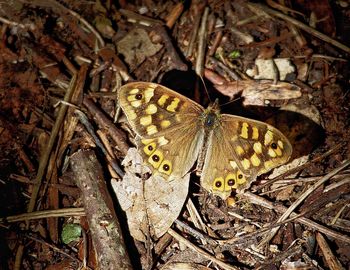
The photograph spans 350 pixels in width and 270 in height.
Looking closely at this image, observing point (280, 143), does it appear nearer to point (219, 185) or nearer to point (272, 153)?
point (272, 153)

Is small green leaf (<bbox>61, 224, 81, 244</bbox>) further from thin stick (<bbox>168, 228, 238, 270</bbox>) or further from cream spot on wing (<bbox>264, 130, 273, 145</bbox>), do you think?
cream spot on wing (<bbox>264, 130, 273, 145</bbox>)

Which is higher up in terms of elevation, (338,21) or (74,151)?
(338,21)

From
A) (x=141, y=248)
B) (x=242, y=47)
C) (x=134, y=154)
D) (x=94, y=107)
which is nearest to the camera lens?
(x=141, y=248)

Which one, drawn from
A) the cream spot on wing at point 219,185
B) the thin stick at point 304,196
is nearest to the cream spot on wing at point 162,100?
the cream spot on wing at point 219,185

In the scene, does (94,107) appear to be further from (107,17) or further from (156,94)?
(107,17)

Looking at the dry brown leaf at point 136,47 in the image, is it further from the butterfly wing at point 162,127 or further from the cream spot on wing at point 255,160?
the cream spot on wing at point 255,160

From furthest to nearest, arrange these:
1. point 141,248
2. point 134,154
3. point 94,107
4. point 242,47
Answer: point 242,47
point 94,107
point 134,154
point 141,248

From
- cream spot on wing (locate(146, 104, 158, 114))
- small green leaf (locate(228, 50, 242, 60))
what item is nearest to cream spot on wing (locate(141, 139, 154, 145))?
cream spot on wing (locate(146, 104, 158, 114))

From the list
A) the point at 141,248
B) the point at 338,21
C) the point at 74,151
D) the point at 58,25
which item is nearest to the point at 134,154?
the point at 74,151
